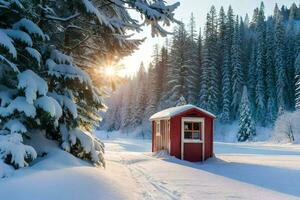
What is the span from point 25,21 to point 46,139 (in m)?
Answer: 2.37

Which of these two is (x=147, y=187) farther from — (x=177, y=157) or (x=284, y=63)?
(x=284, y=63)

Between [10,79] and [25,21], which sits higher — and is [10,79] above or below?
below

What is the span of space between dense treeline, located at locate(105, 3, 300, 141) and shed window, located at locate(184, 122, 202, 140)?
1410 inches

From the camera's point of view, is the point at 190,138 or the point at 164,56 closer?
the point at 190,138

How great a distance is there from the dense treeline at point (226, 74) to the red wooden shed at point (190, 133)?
117 feet

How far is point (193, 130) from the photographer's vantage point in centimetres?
1845

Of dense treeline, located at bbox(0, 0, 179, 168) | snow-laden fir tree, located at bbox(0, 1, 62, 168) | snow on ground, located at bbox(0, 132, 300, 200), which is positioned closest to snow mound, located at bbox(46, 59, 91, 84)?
dense treeline, located at bbox(0, 0, 179, 168)

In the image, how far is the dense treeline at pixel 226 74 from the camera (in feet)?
185

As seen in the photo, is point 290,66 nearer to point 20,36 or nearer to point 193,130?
point 193,130

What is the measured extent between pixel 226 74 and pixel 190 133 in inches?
1665

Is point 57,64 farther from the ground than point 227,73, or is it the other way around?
point 227,73

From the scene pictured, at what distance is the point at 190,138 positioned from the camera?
18391mm

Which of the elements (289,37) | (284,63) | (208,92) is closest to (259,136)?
(208,92)

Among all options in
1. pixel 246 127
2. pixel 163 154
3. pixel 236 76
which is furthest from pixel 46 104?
pixel 236 76
